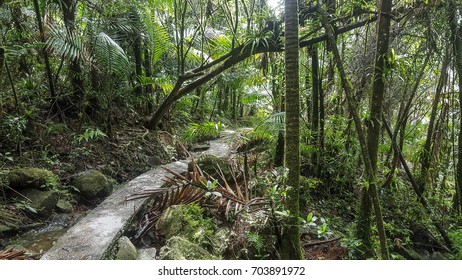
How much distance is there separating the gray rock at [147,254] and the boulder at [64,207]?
4.45ft

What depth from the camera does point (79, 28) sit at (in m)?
5.35

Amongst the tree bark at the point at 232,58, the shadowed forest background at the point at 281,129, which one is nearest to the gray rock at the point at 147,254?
the shadowed forest background at the point at 281,129

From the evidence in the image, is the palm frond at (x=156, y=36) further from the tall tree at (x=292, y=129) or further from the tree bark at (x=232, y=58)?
the tall tree at (x=292, y=129)

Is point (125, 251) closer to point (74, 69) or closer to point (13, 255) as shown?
point (13, 255)

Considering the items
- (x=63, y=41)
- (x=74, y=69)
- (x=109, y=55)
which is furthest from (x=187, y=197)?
(x=74, y=69)

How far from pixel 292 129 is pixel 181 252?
55.9 inches

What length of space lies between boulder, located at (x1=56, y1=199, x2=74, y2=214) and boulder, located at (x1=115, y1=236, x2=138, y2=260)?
1.28m

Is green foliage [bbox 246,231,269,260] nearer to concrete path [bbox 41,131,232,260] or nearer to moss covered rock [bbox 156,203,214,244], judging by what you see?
moss covered rock [bbox 156,203,214,244]

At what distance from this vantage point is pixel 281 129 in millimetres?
4547

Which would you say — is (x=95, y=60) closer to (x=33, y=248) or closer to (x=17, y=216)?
(x=17, y=216)

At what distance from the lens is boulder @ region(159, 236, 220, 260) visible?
8.24 feet

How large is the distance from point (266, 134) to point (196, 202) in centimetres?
187

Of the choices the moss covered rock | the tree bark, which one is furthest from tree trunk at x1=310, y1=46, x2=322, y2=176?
the moss covered rock

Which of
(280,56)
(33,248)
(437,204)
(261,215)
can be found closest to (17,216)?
(33,248)
